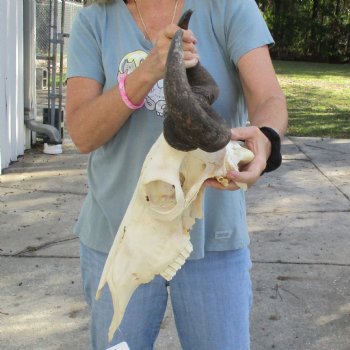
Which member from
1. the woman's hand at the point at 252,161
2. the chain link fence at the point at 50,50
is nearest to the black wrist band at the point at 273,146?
the woman's hand at the point at 252,161

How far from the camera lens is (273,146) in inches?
66.0

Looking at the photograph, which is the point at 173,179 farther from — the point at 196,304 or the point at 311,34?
the point at 311,34

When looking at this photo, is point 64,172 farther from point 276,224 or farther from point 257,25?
point 257,25

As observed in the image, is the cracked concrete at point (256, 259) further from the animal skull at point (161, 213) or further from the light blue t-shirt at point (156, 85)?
the animal skull at point (161, 213)

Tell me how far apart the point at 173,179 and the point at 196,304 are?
696 mm

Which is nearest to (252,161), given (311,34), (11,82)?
(11,82)

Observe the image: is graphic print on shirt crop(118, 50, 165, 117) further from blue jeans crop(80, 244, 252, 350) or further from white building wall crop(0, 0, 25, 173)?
white building wall crop(0, 0, 25, 173)

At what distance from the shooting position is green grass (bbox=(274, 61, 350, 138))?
1084 centimetres

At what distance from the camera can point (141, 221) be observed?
1.67 meters

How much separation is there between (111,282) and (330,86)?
1799 centimetres

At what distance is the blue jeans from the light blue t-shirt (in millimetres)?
70

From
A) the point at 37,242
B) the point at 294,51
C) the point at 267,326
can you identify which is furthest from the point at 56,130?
the point at 294,51

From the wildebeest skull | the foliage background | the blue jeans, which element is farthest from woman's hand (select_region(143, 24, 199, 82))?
the foliage background

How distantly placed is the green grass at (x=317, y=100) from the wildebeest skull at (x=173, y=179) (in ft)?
28.8
